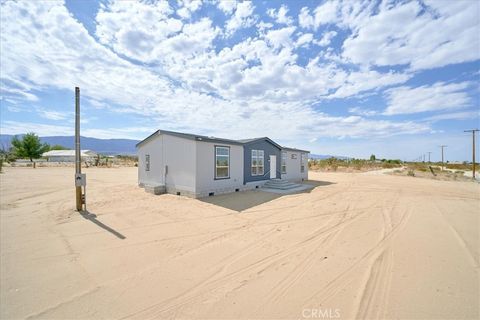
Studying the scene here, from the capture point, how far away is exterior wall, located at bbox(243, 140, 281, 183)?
1380 cm

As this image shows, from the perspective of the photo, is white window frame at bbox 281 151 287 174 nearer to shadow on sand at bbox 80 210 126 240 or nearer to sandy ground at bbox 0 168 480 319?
sandy ground at bbox 0 168 480 319

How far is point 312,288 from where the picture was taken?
3449mm

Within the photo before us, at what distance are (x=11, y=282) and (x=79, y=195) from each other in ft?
16.7

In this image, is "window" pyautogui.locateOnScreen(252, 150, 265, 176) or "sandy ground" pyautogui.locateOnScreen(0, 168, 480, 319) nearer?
"sandy ground" pyautogui.locateOnScreen(0, 168, 480, 319)

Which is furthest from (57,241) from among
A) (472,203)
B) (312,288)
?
(472,203)

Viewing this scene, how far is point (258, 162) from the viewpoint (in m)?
14.9

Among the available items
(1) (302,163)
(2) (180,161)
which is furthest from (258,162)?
(1) (302,163)

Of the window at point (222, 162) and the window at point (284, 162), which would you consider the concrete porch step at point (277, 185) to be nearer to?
the window at point (284, 162)

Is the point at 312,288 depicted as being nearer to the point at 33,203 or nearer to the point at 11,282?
the point at 11,282
